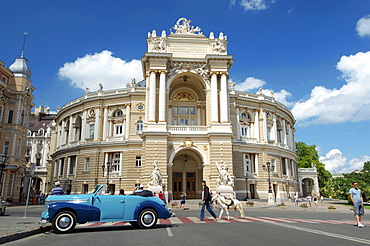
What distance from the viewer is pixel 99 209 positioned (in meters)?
11.6

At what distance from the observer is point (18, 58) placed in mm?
45344

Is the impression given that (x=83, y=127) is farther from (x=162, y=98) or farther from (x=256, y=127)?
(x=256, y=127)

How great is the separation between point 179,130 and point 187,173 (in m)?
6.97

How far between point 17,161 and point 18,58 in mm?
15149

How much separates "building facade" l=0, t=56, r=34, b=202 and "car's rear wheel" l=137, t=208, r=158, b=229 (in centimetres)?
3368

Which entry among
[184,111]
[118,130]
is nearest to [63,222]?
[184,111]

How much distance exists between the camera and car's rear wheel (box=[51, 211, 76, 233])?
11125mm

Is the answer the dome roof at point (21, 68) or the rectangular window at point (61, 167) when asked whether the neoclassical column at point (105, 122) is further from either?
the dome roof at point (21, 68)

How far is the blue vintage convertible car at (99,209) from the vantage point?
11.2 meters

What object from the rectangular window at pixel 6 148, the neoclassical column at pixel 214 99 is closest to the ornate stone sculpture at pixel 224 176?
the neoclassical column at pixel 214 99

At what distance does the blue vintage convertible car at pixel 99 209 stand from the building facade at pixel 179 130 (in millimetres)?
22236

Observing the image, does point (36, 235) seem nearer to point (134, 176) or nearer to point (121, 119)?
point (134, 176)

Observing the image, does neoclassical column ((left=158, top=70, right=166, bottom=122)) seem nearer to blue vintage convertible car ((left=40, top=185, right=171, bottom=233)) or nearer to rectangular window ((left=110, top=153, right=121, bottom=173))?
rectangular window ((left=110, top=153, right=121, bottom=173))

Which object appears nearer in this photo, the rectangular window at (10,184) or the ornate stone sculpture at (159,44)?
the ornate stone sculpture at (159,44)
